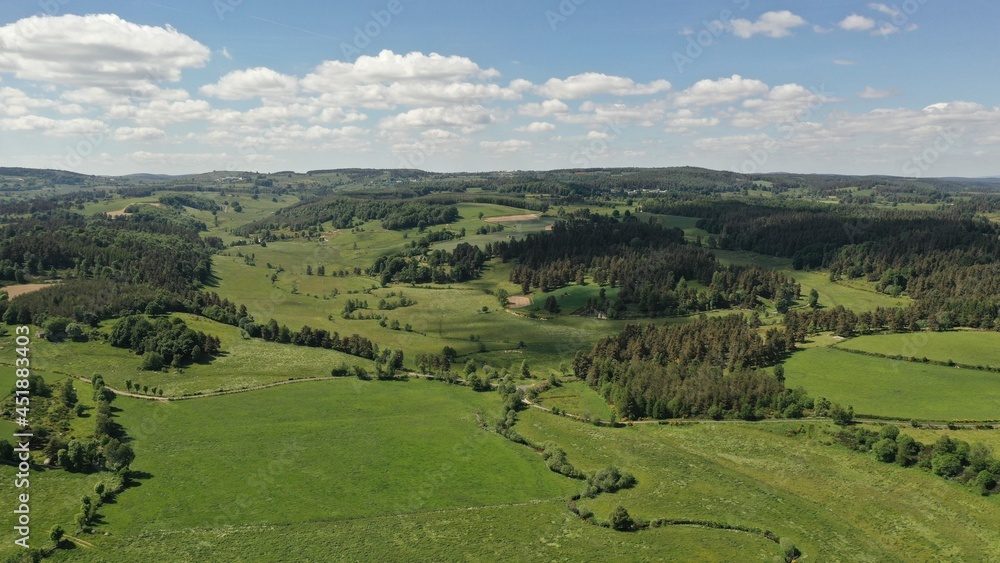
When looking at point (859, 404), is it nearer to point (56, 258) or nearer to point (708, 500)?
point (708, 500)

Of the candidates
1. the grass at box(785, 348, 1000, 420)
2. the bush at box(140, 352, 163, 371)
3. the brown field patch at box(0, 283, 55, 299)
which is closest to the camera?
the grass at box(785, 348, 1000, 420)

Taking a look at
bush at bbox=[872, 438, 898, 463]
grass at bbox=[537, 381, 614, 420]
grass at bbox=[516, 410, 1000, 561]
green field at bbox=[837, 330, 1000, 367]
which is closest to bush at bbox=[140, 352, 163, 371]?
grass at bbox=[516, 410, 1000, 561]

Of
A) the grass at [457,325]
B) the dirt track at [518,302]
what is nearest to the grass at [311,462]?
the grass at [457,325]

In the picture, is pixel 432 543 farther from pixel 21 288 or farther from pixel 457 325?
pixel 21 288

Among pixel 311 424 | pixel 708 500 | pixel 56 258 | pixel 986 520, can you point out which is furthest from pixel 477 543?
pixel 56 258

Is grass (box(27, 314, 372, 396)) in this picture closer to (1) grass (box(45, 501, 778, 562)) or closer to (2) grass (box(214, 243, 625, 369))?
(2) grass (box(214, 243, 625, 369))
